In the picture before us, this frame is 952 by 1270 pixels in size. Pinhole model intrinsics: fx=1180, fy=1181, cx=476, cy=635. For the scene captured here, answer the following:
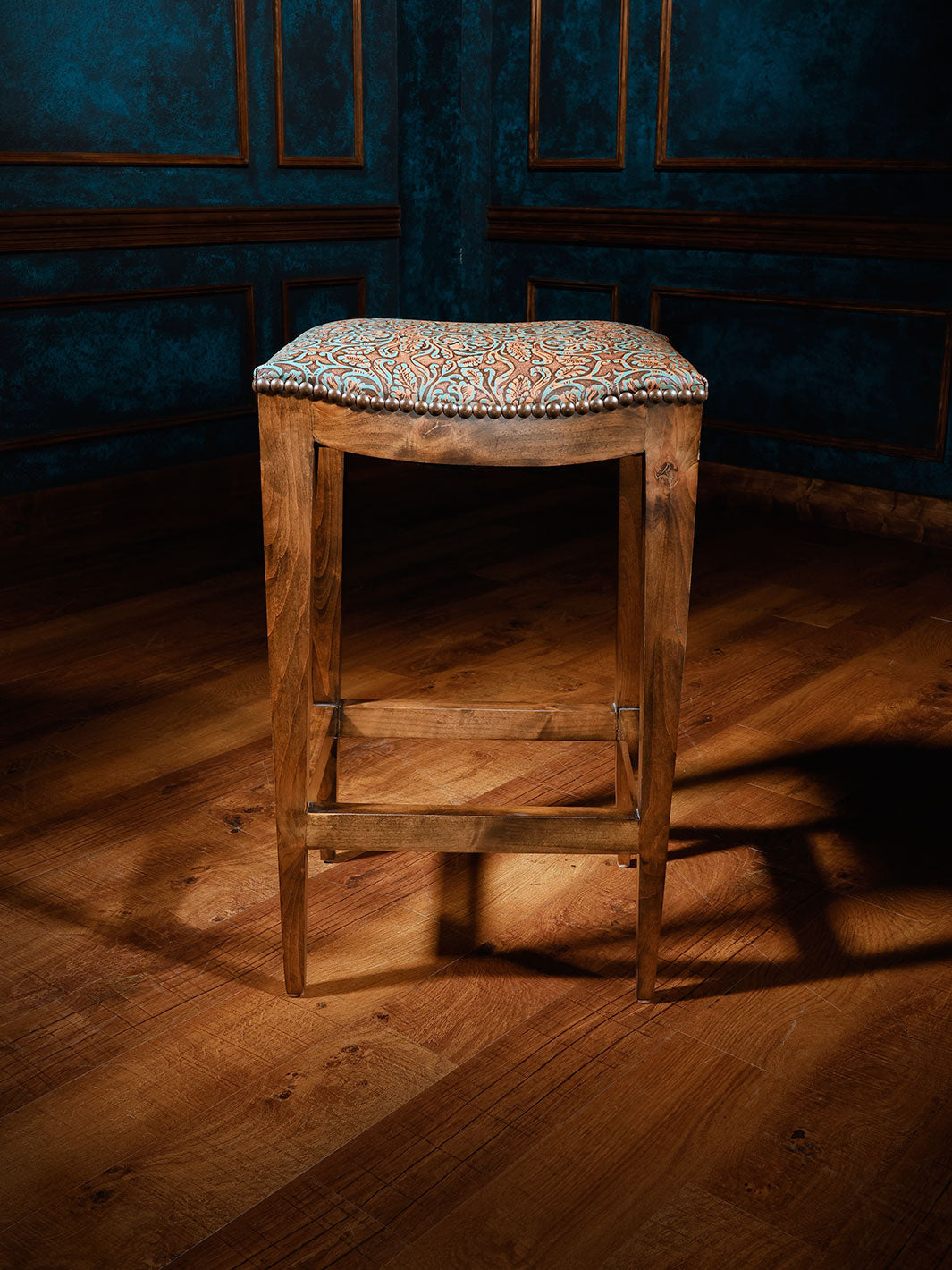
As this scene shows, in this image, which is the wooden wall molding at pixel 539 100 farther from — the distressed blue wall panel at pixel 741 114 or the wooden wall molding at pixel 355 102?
the wooden wall molding at pixel 355 102

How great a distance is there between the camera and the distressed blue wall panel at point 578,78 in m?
3.38

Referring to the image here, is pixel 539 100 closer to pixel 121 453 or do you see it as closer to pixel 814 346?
pixel 814 346

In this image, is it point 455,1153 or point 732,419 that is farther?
point 732,419

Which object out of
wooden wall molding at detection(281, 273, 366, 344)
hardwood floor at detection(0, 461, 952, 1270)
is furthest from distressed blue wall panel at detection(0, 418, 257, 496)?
hardwood floor at detection(0, 461, 952, 1270)

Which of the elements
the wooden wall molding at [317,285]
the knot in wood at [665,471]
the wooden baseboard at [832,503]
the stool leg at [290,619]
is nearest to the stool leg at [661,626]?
the knot in wood at [665,471]

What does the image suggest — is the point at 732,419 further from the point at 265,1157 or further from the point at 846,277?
the point at 265,1157

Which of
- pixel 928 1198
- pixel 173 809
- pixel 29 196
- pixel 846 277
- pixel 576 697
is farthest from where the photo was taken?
pixel 846 277

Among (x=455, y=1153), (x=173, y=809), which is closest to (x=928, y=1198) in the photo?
(x=455, y=1153)

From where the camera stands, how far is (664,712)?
1.12m

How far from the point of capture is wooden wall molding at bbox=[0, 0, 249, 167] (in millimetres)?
2780

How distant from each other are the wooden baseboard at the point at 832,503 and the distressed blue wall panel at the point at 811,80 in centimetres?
83

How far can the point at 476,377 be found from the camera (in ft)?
3.44

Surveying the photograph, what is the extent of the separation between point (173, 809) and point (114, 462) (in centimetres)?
176

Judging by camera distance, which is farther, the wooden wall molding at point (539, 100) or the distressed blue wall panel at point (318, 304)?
the distressed blue wall panel at point (318, 304)
